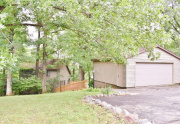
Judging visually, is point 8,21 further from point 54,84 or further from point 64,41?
point 54,84

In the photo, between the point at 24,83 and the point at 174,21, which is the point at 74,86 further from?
the point at 174,21

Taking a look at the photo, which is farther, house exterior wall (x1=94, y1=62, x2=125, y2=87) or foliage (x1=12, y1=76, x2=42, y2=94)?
foliage (x1=12, y1=76, x2=42, y2=94)

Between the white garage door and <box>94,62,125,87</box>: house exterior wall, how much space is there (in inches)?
54.9

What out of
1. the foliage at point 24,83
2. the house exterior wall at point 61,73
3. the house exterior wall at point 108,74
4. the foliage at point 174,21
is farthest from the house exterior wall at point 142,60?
the house exterior wall at point 61,73

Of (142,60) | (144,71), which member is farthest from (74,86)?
(142,60)

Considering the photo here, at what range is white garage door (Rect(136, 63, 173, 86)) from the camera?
40.9ft

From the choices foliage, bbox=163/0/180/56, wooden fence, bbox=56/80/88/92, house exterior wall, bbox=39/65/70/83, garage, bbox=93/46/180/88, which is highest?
foliage, bbox=163/0/180/56

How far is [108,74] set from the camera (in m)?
14.3

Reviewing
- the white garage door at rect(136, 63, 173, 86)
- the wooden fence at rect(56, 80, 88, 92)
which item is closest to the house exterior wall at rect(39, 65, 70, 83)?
the wooden fence at rect(56, 80, 88, 92)

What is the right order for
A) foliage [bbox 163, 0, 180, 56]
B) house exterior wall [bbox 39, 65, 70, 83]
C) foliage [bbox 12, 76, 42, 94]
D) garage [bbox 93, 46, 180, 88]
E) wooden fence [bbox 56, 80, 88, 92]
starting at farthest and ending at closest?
house exterior wall [bbox 39, 65, 70, 83] < foliage [bbox 163, 0, 180, 56] < wooden fence [bbox 56, 80, 88, 92] < foliage [bbox 12, 76, 42, 94] < garage [bbox 93, 46, 180, 88]

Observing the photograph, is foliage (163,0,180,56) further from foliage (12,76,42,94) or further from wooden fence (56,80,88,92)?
foliage (12,76,42,94)

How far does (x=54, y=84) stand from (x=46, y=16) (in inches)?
556

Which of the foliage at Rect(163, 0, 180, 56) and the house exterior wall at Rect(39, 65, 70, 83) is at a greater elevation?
the foliage at Rect(163, 0, 180, 56)

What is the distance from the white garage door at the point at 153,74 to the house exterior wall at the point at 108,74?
1.40 meters
